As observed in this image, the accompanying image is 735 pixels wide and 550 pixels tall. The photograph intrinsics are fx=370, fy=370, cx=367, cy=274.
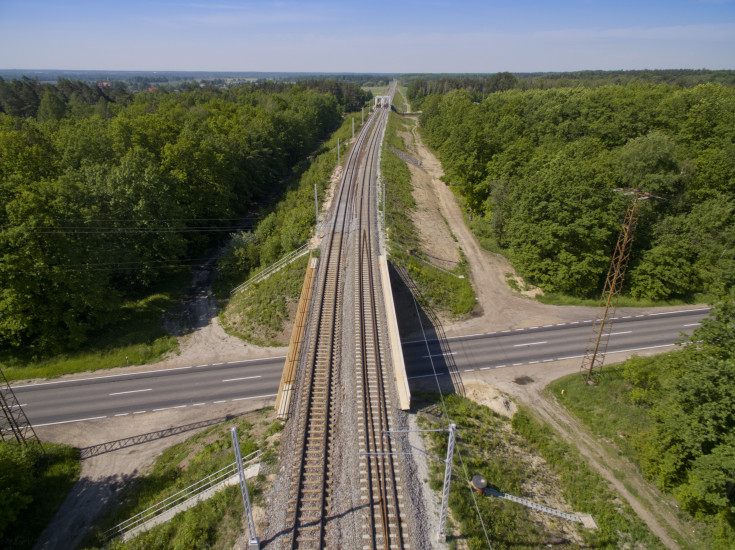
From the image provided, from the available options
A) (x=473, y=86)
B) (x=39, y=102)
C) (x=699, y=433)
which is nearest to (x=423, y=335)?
(x=699, y=433)

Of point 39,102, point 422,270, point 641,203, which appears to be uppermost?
point 39,102

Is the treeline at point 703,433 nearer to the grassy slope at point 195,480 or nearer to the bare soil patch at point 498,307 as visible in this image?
the bare soil patch at point 498,307

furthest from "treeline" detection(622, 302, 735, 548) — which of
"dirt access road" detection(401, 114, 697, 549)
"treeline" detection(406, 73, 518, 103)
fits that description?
"treeline" detection(406, 73, 518, 103)

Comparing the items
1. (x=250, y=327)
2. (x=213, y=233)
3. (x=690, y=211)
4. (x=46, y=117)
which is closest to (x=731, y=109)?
(x=690, y=211)

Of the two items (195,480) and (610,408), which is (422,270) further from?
(195,480)

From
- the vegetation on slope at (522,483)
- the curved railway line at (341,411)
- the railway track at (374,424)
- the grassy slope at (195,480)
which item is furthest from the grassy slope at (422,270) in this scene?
the grassy slope at (195,480)

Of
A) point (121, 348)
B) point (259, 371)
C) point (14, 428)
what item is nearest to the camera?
point (14, 428)
